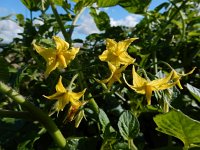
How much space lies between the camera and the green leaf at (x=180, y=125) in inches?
34.4

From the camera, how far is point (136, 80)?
109 cm

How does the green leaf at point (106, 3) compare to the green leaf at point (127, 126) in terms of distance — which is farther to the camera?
the green leaf at point (106, 3)

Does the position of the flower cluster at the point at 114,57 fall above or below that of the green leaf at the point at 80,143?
above

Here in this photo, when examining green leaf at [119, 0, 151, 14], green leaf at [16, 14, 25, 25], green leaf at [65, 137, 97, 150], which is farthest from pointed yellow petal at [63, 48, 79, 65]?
green leaf at [16, 14, 25, 25]

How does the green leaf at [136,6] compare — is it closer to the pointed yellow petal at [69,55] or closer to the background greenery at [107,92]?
the background greenery at [107,92]

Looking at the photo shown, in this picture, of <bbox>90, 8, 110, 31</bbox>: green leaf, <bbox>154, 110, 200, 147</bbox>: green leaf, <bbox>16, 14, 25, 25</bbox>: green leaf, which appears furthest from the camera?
<bbox>16, 14, 25, 25</bbox>: green leaf

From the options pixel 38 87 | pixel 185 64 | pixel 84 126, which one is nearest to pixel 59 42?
pixel 84 126

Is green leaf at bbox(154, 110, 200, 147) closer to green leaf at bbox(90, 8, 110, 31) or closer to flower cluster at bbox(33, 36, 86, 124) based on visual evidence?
flower cluster at bbox(33, 36, 86, 124)

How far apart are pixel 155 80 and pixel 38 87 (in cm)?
91

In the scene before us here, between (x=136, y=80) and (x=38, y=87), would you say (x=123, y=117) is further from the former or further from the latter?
(x=38, y=87)

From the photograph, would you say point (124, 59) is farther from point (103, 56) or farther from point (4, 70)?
point (4, 70)

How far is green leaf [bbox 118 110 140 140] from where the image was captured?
1167 mm

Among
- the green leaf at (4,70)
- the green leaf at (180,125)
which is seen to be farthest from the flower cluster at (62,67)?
the green leaf at (180,125)

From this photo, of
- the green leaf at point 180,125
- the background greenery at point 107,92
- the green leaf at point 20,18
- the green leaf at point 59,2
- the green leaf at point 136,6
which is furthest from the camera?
the green leaf at point 20,18
